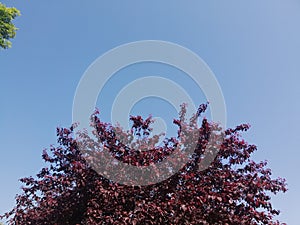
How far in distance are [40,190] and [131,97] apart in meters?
3.39

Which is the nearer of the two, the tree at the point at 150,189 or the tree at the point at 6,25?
the tree at the point at 150,189

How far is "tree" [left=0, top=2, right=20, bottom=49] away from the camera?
15.1 metres

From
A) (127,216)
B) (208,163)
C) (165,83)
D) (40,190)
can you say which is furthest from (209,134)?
(40,190)

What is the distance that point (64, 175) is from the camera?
25.6ft

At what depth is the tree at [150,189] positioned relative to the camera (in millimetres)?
6215

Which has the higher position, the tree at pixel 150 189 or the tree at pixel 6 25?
the tree at pixel 6 25

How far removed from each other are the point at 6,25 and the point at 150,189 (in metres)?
12.8

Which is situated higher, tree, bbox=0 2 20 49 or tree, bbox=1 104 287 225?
tree, bbox=0 2 20 49

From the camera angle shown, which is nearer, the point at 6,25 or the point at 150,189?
the point at 150,189

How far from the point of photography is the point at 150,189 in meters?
6.80

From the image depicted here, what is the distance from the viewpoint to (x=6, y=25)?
610 inches

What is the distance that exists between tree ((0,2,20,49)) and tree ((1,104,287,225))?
9.95m

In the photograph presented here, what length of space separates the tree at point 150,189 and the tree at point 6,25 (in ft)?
32.6

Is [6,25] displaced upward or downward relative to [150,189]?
upward
